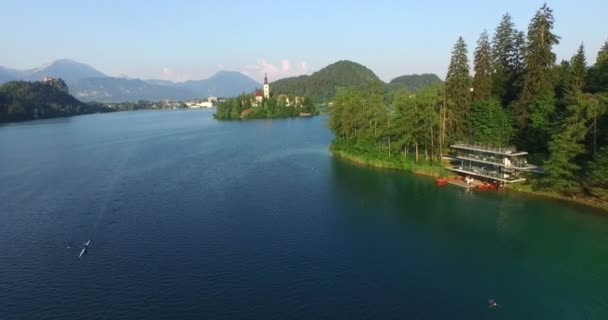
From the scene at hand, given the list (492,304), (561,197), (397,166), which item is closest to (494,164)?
(561,197)

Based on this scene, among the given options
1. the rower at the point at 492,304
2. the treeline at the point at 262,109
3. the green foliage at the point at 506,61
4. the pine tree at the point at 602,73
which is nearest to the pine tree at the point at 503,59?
the green foliage at the point at 506,61

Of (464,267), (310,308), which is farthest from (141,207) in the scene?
(464,267)

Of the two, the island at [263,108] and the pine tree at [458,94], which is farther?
the island at [263,108]

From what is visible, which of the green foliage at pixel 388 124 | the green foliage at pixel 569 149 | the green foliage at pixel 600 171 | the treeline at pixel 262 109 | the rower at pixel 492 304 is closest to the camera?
the rower at pixel 492 304

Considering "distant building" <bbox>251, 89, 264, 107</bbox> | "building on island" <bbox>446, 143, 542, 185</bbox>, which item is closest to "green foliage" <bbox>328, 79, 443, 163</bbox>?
"building on island" <bbox>446, 143, 542, 185</bbox>

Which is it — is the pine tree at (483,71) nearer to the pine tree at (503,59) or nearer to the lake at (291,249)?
the pine tree at (503,59)

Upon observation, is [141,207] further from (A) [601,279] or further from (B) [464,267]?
(A) [601,279]
